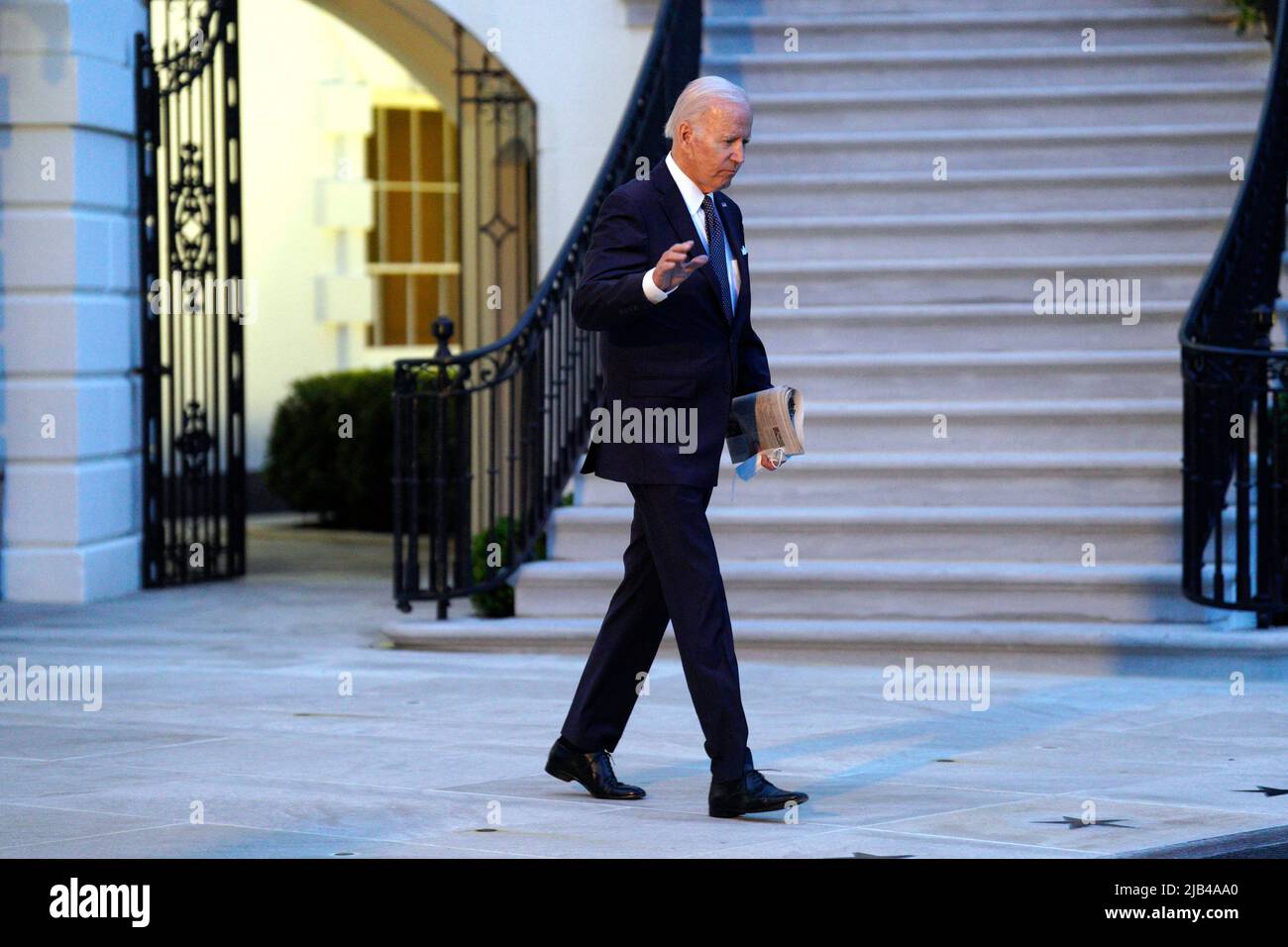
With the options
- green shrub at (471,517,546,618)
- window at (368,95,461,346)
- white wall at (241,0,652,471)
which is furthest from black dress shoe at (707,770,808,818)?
window at (368,95,461,346)

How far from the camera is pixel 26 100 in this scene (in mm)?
10336

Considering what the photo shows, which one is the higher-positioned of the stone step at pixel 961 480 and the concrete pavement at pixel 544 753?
the stone step at pixel 961 480

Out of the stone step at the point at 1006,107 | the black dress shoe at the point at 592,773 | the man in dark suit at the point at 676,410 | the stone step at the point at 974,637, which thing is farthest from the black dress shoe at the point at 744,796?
the stone step at the point at 1006,107

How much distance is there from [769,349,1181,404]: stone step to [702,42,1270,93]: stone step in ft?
7.94

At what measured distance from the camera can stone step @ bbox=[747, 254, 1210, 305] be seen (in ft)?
33.7

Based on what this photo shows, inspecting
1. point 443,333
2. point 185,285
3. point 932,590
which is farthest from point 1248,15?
point 185,285

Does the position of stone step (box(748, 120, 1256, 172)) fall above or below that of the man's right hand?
above

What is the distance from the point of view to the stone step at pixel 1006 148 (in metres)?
11.1

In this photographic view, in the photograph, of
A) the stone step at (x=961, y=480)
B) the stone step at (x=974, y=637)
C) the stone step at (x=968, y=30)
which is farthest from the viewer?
the stone step at (x=968, y=30)

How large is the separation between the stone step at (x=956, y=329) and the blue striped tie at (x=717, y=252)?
14.8ft

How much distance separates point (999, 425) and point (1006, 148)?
235 cm

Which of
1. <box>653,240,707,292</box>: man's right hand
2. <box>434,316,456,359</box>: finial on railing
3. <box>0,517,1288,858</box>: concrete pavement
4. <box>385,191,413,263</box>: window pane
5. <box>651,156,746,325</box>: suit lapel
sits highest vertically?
<box>385,191,413,263</box>: window pane

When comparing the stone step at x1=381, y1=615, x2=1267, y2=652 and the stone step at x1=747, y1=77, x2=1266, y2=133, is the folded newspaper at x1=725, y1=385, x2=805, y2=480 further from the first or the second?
the stone step at x1=747, y1=77, x2=1266, y2=133

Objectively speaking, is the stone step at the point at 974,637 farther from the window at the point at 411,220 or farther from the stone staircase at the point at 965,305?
the window at the point at 411,220
